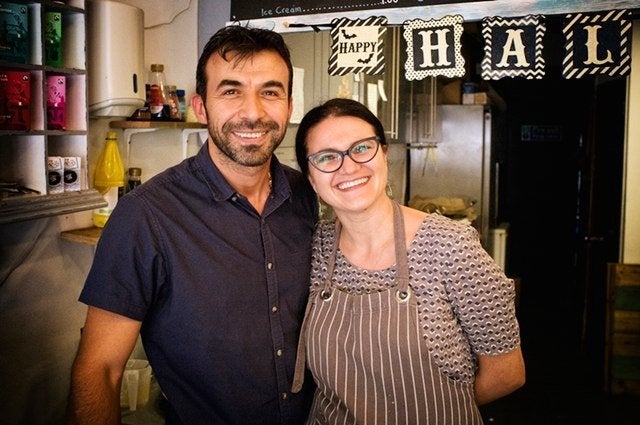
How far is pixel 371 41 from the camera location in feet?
8.43

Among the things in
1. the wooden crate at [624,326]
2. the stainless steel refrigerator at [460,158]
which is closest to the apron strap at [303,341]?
the wooden crate at [624,326]

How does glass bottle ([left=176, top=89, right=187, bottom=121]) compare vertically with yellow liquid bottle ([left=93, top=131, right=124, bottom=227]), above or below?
above

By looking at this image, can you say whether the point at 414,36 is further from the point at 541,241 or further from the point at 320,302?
the point at 541,241

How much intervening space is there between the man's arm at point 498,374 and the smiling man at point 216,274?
1.78 ft

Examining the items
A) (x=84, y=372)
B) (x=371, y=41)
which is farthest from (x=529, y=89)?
(x=84, y=372)

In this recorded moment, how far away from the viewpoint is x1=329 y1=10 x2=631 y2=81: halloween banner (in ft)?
7.44

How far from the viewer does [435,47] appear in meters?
2.46

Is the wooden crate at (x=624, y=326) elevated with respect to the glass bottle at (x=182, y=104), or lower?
lower

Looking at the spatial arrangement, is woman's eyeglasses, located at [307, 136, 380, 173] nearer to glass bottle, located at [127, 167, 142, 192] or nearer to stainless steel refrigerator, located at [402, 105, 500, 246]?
glass bottle, located at [127, 167, 142, 192]

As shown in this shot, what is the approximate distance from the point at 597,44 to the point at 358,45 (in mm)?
963

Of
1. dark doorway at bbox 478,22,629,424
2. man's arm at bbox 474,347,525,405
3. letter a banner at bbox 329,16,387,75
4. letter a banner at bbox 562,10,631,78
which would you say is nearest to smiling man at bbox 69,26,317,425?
man's arm at bbox 474,347,525,405

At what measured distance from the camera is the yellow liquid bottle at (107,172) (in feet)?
Result: 8.68

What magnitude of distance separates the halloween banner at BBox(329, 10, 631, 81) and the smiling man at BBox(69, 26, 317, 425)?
757 millimetres

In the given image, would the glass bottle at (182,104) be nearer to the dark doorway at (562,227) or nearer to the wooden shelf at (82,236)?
the wooden shelf at (82,236)
